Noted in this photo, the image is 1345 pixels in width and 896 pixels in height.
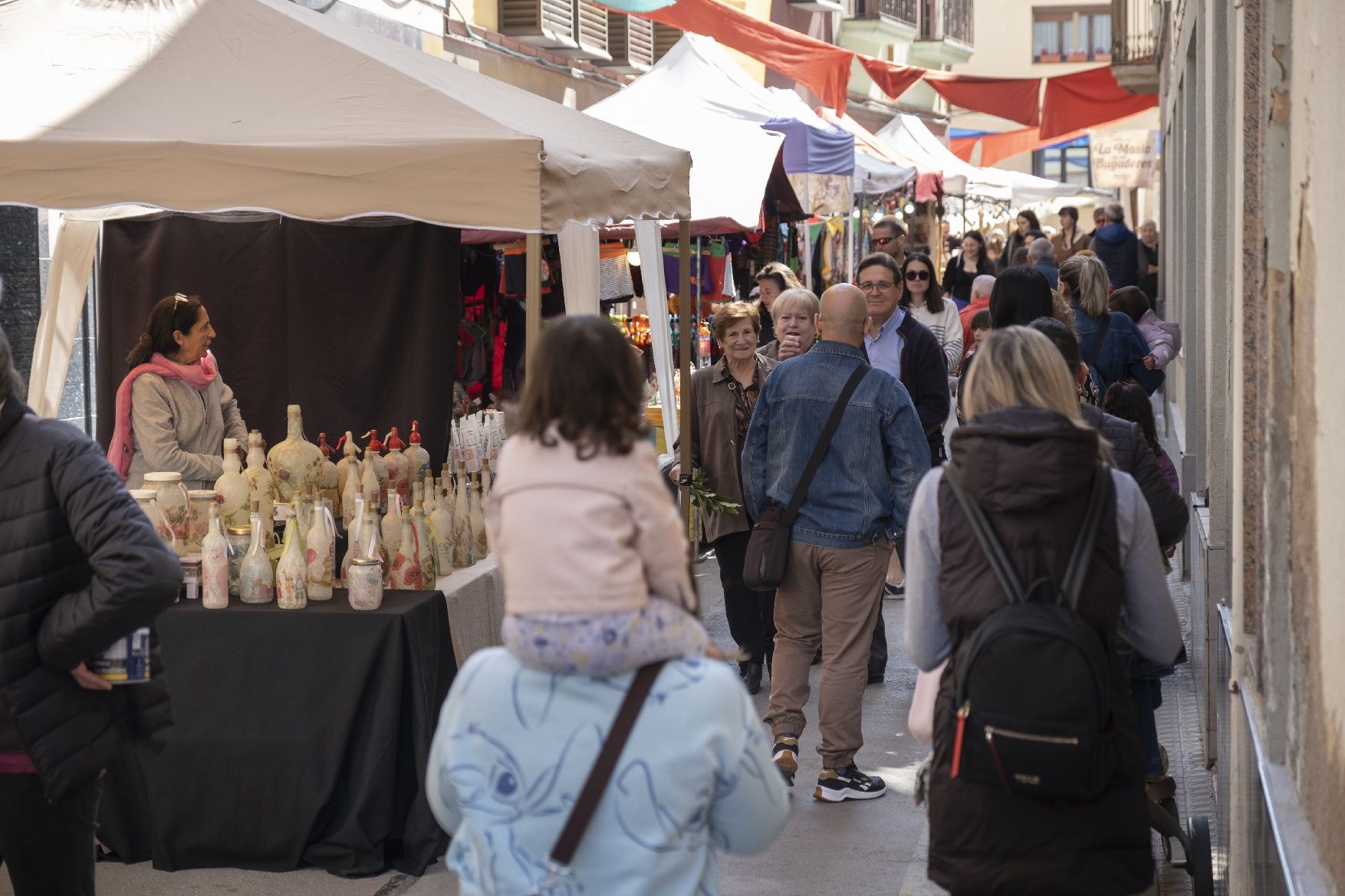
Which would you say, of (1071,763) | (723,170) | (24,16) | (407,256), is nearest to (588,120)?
(407,256)

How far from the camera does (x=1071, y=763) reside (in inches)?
119

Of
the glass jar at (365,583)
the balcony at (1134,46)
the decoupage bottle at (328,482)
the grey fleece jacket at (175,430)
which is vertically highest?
the balcony at (1134,46)

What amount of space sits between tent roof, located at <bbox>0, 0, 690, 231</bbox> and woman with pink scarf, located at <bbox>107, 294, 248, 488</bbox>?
38.6 inches

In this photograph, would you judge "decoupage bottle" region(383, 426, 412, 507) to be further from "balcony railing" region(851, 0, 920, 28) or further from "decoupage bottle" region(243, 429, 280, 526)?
"balcony railing" region(851, 0, 920, 28)

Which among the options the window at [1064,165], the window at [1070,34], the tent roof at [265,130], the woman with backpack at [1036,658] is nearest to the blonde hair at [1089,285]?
the tent roof at [265,130]

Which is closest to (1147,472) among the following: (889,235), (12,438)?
(12,438)

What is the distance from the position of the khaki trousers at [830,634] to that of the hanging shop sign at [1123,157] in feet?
72.2

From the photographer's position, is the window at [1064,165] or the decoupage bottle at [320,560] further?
the window at [1064,165]

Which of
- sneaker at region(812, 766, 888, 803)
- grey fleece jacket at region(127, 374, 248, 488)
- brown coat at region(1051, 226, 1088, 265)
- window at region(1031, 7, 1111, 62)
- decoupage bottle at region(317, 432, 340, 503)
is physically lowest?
sneaker at region(812, 766, 888, 803)

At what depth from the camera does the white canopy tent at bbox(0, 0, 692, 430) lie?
5.50 metres

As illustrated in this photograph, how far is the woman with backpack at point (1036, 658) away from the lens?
3041mm

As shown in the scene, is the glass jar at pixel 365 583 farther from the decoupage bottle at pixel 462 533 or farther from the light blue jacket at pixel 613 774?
the light blue jacket at pixel 613 774

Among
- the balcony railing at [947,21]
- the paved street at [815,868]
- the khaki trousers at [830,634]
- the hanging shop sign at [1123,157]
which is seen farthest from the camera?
the balcony railing at [947,21]

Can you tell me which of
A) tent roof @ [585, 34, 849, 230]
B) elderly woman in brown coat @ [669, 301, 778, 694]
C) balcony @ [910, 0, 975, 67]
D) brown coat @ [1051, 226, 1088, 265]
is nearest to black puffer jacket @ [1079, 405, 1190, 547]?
elderly woman in brown coat @ [669, 301, 778, 694]
